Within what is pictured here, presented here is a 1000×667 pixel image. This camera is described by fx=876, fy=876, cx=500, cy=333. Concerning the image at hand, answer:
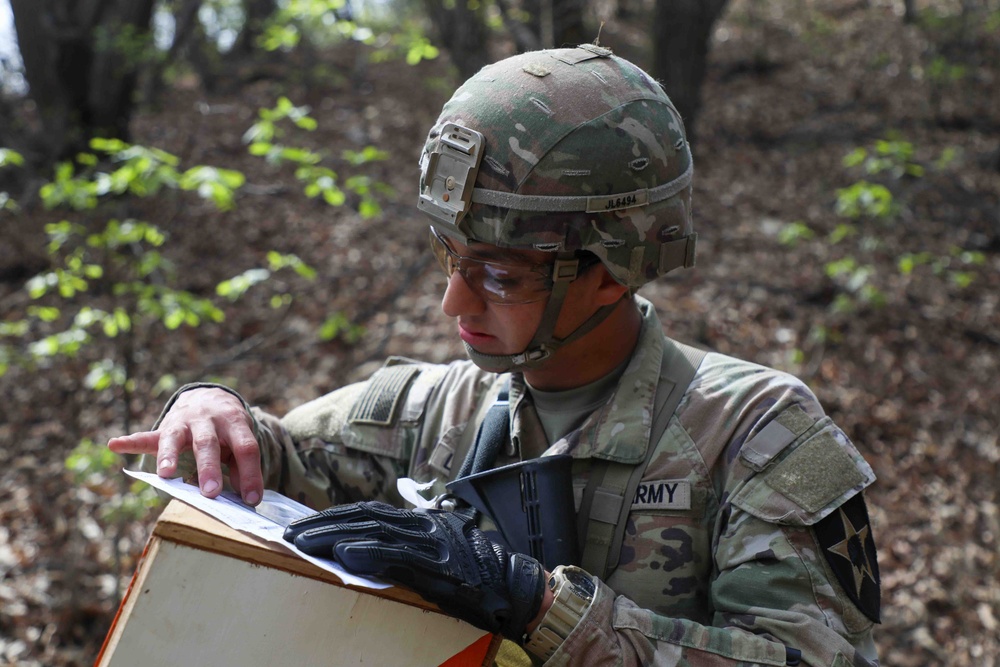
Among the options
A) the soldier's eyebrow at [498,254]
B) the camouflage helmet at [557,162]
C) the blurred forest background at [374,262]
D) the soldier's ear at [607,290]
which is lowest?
the blurred forest background at [374,262]

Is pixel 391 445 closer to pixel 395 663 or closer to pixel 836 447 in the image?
pixel 395 663

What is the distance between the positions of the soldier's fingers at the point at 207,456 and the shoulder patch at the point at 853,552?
4.16ft

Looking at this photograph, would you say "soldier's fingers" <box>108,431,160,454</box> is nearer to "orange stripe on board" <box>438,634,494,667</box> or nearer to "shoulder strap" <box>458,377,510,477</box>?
"shoulder strap" <box>458,377,510,477</box>

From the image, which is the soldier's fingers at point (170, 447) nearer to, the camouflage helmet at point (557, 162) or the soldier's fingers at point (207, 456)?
the soldier's fingers at point (207, 456)

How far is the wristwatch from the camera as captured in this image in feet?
5.48

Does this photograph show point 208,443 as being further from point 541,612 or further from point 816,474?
point 816,474

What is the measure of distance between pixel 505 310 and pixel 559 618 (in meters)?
0.72

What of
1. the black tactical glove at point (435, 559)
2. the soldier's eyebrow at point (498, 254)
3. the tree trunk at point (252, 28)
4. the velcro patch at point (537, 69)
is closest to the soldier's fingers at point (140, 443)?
the black tactical glove at point (435, 559)

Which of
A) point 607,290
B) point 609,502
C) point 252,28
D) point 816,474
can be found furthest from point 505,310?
point 252,28

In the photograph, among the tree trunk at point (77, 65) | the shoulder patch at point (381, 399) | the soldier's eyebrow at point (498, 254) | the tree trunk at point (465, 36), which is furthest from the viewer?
the tree trunk at point (77, 65)

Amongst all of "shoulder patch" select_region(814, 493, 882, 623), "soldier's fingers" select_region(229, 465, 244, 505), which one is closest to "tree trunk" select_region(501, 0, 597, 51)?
"soldier's fingers" select_region(229, 465, 244, 505)

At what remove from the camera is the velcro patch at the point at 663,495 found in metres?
1.94

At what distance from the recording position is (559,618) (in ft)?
5.48

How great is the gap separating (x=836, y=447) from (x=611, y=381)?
570mm
